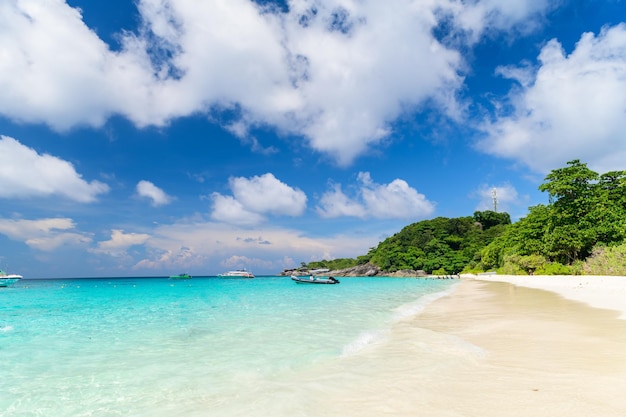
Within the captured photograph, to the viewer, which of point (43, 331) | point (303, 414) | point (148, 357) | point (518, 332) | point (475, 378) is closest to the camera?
point (303, 414)

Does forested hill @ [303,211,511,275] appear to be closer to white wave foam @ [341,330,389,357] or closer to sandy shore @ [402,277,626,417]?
white wave foam @ [341,330,389,357]

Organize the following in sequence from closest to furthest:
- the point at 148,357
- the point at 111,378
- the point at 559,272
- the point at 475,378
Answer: the point at 475,378, the point at 111,378, the point at 148,357, the point at 559,272

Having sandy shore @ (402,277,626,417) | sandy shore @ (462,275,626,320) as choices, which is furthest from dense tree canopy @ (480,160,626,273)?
sandy shore @ (402,277,626,417)

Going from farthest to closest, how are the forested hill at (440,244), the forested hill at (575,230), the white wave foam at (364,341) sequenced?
1. the forested hill at (440,244)
2. the forested hill at (575,230)
3. the white wave foam at (364,341)

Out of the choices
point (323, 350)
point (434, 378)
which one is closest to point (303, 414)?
point (434, 378)

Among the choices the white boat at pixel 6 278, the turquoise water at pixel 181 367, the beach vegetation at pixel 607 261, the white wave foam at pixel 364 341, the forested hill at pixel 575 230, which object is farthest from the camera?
the white boat at pixel 6 278

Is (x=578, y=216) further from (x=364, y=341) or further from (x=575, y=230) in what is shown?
(x=364, y=341)

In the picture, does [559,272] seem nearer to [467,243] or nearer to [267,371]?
[267,371]

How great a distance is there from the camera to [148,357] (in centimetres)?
849

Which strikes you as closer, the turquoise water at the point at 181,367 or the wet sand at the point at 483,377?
the wet sand at the point at 483,377

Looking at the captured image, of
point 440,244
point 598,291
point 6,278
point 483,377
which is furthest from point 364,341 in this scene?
point 440,244

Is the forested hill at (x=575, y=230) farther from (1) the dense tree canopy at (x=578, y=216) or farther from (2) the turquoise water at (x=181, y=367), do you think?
(2) the turquoise water at (x=181, y=367)

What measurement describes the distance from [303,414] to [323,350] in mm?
4251

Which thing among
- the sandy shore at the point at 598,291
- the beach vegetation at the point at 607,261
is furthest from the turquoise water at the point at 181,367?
the beach vegetation at the point at 607,261
